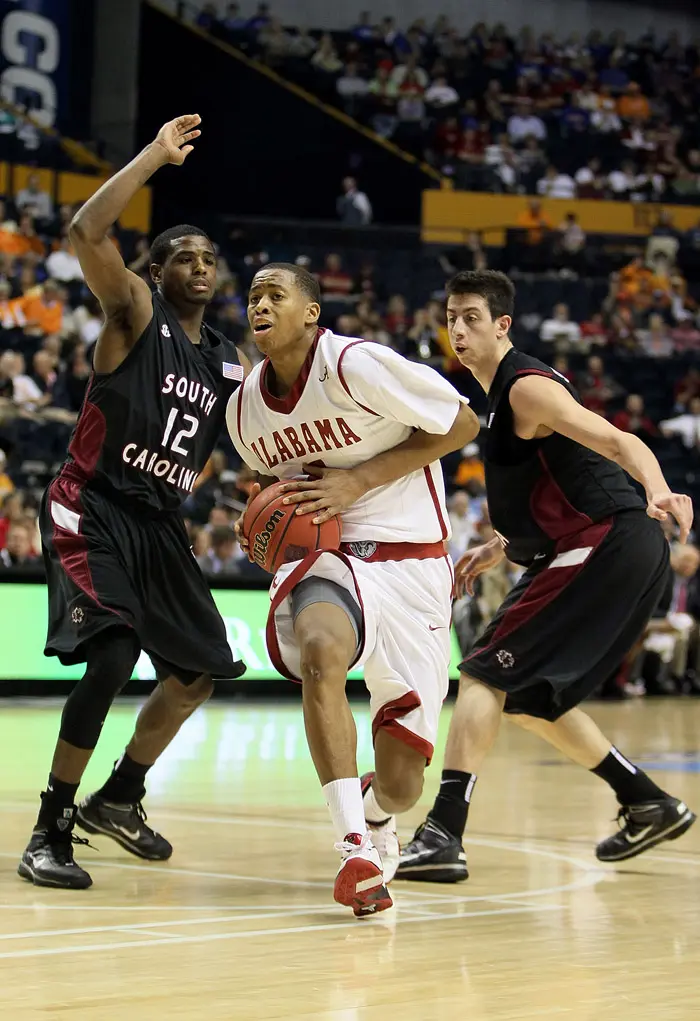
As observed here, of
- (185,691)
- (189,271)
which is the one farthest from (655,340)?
(185,691)

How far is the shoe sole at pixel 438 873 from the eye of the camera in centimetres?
498

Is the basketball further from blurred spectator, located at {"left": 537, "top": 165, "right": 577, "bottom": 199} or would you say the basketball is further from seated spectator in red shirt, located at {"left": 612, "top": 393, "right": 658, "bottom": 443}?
blurred spectator, located at {"left": 537, "top": 165, "right": 577, "bottom": 199}

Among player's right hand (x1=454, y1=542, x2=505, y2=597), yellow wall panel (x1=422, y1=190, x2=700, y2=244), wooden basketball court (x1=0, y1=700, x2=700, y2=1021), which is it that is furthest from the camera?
yellow wall panel (x1=422, y1=190, x2=700, y2=244)

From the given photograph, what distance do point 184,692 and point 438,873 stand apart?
1.04m

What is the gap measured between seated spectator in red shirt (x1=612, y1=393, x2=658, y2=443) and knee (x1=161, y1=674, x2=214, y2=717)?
13.2m

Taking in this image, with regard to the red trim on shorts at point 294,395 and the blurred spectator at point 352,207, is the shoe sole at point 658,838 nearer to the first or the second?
the red trim on shorts at point 294,395

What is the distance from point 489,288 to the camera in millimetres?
5383

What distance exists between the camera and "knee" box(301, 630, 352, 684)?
4402 millimetres

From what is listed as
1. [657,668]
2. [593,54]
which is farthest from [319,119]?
[657,668]

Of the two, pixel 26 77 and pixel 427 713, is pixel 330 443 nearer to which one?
pixel 427 713

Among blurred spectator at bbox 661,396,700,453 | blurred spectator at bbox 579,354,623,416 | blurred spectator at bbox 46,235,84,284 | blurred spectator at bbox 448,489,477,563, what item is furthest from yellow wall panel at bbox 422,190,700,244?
blurred spectator at bbox 448,489,477,563

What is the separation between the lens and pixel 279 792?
7195 mm

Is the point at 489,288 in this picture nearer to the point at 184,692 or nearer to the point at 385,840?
the point at 184,692

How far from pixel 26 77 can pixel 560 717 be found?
1814cm
